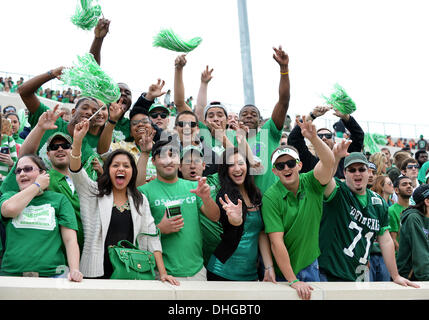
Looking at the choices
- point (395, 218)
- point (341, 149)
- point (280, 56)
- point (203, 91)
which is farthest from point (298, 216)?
point (203, 91)

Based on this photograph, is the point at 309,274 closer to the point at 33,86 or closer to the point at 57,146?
the point at 57,146

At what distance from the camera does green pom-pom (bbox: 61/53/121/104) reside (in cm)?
422

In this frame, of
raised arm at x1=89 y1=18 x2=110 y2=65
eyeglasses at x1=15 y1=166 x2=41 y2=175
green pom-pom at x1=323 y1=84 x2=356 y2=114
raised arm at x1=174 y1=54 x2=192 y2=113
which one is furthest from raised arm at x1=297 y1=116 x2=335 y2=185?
raised arm at x1=89 y1=18 x2=110 y2=65

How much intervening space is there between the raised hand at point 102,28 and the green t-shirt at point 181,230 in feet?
6.97

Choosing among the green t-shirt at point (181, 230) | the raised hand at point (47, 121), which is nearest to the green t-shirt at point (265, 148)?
the green t-shirt at point (181, 230)

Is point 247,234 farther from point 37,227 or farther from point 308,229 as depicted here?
point 37,227

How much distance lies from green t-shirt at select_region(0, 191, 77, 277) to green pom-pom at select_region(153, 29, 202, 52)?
2.64m

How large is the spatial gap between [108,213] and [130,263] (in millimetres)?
429

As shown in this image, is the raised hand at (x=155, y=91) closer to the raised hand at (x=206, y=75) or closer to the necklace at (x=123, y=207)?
the raised hand at (x=206, y=75)

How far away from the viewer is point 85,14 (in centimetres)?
500

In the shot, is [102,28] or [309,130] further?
[102,28]

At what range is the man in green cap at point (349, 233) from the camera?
4164 millimetres
